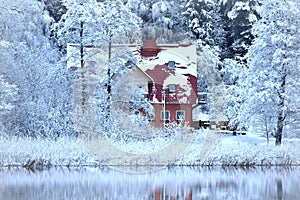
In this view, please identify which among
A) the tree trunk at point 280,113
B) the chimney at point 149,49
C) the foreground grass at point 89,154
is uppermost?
the chimney at point 149,49

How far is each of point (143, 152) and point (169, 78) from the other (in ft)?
30.1

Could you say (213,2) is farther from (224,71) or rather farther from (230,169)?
(230,169)

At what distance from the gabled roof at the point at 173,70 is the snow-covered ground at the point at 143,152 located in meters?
7.01

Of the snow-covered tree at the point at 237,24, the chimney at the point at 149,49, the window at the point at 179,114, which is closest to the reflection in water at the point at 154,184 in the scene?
the window at the point at 179,114

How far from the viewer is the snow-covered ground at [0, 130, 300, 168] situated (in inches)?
783

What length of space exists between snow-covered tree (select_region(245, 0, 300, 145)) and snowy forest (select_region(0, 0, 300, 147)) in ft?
0.12

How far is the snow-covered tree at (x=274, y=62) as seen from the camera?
70.4ft

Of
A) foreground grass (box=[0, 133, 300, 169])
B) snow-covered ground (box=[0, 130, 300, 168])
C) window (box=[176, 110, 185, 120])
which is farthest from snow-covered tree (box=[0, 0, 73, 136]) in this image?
window (box=[176, 110, 185, 120])

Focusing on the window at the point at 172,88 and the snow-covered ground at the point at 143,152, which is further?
the window at the point at 172,88

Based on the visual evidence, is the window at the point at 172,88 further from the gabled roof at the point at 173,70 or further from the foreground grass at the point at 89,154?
the foreground grass at the point at 89,154

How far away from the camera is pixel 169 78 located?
29.1 metres

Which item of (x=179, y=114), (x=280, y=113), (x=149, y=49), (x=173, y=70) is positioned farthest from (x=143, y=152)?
(x=149, y=49)

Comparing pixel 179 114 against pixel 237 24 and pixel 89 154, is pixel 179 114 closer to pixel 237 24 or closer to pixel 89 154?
pixel 237 24

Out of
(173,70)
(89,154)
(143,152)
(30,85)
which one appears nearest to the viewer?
(89,154)
